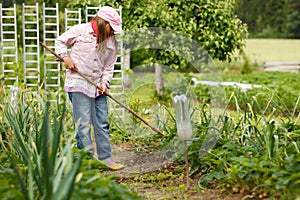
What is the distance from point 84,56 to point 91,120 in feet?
1.66

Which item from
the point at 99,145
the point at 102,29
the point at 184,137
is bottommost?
the point at 99,145

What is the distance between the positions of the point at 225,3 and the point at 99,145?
17.5 feet

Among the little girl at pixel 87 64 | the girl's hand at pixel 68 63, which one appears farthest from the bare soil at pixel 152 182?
the girl's hand at pixel 68 63

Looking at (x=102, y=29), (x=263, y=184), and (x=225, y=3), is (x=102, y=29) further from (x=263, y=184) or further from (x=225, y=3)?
(x=225, y=3)

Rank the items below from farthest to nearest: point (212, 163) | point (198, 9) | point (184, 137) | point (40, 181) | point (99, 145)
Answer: point (198, 9) → point (99, 145) → point (212, 163) → point (184, 137) → point (40, 181)

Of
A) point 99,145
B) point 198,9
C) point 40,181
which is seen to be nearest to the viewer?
point 40,181

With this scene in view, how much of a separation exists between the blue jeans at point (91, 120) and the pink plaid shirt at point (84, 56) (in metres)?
0.07

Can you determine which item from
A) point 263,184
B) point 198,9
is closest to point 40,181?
point 263,184

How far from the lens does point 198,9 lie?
382 inches

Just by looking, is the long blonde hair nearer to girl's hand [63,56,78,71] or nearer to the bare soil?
girl's hand [63,56,78,71]

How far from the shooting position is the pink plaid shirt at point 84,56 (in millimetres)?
4727

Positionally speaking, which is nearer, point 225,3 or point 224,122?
point 224,122

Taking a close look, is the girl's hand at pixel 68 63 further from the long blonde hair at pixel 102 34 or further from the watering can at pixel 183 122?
the watering can at pixel 183 122

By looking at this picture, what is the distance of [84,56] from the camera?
187 inches
